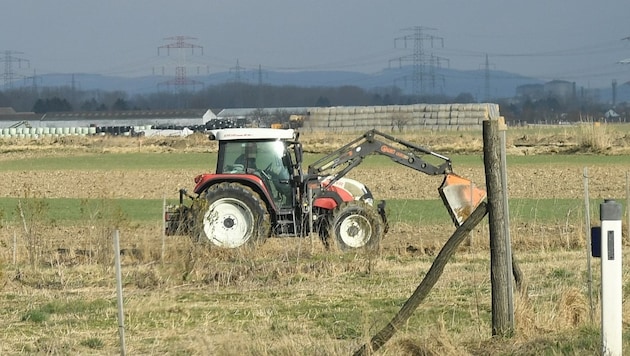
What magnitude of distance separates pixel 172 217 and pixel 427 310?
24.5 ft

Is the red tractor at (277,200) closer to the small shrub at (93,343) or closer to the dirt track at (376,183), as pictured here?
the small shrub at (93,343)

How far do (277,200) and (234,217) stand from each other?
2.61ft

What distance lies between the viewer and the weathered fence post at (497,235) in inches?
350

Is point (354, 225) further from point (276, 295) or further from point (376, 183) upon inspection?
point (376, 183)

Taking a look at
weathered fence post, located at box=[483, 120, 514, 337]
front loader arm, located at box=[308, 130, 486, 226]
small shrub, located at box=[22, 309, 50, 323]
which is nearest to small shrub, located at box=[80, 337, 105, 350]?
small shrub, located at box=[22, 309, 50, 323]

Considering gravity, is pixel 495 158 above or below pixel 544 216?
above

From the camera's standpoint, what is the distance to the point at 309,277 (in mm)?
14836

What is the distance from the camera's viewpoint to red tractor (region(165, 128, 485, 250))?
1856 cm

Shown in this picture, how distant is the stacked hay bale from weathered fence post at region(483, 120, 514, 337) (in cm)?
7245

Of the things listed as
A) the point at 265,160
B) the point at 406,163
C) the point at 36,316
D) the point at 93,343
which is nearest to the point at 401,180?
the point at 406,163

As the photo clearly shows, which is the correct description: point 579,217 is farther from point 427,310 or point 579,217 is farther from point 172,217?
point 427,310

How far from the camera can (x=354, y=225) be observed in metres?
18.8

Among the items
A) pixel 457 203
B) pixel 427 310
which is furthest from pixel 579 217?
pixel 427 310

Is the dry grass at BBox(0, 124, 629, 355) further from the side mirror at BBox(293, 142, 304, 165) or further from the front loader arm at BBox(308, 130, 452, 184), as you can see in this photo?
the side mirror at BBox(293, 142, 304, 165)
